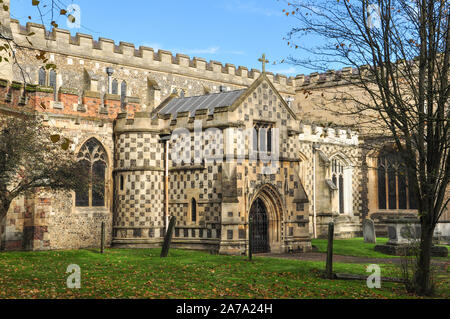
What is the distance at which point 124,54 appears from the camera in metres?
31.2

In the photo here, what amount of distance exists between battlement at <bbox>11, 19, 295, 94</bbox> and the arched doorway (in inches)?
504

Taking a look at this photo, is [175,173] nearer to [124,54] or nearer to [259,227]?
[259,227]

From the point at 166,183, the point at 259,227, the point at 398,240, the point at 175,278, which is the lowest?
the point at 175,278

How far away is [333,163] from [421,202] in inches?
799

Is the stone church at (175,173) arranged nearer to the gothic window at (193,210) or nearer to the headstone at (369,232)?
the gothic window at (193,210)

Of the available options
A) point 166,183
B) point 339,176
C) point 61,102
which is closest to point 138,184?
point 166,183

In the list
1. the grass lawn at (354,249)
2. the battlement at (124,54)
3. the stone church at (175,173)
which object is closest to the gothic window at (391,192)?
the grass lawn at (354,249)

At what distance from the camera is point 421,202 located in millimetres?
12367

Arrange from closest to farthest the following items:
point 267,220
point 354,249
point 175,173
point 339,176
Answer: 1. point 267,220
2. point 175,173
3. point 354,249
4. point 339,176

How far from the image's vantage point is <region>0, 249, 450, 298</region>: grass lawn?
37.9 ft

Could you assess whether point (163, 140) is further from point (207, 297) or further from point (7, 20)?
point (207, 297)

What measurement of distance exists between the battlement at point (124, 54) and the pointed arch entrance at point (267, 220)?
42.0ft

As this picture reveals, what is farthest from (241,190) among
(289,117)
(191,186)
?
(289,117)

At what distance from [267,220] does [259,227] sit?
0.50 metres
